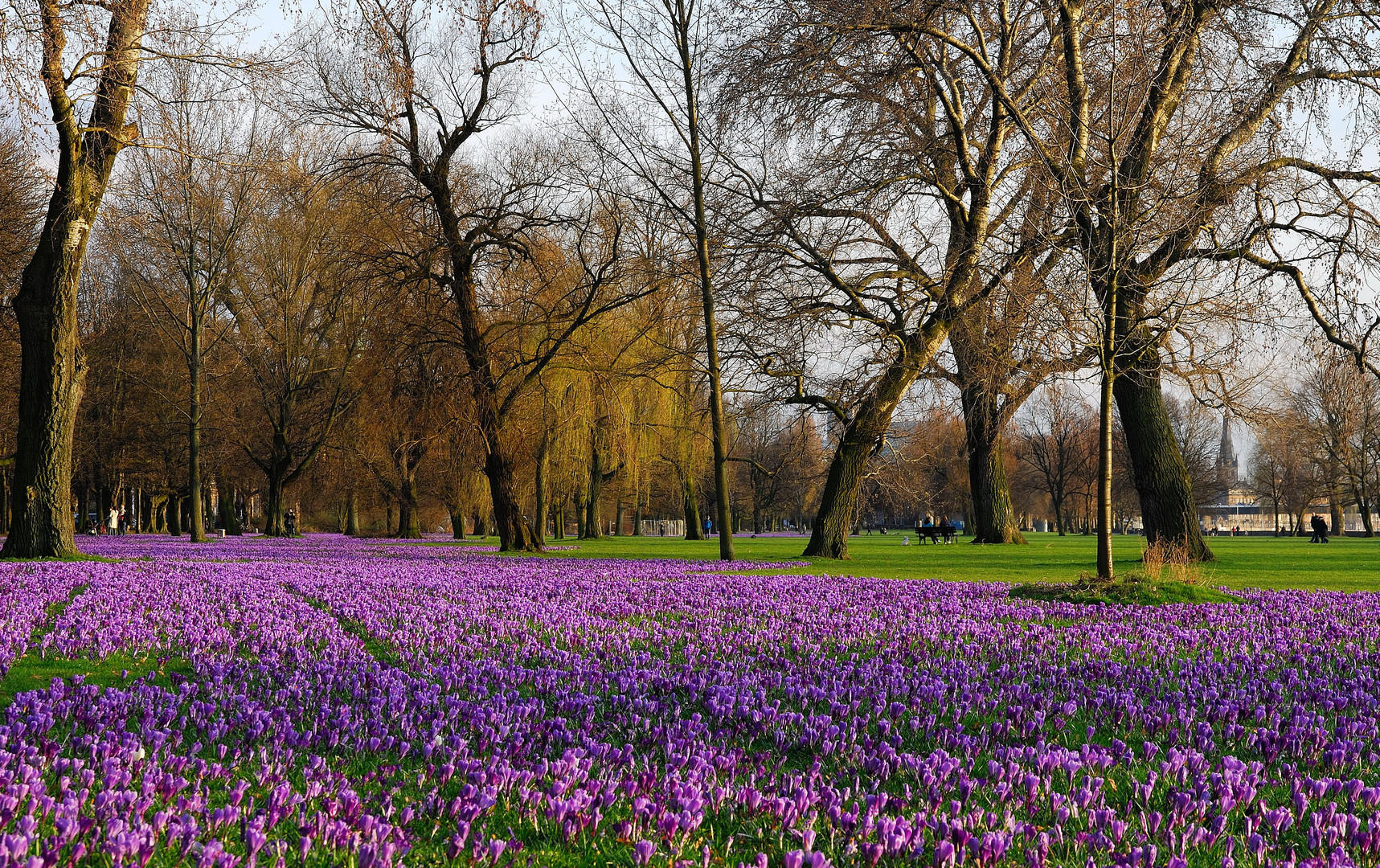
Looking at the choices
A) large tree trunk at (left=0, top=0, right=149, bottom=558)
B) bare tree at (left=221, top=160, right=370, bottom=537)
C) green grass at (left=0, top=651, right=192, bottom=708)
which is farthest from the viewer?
bare tree at (left=221, top=160, right=370, bottom=537)

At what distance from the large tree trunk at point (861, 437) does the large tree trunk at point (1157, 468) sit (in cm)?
387

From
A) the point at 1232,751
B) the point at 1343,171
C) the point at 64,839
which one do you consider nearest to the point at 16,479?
the point at 64,839

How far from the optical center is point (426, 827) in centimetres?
317

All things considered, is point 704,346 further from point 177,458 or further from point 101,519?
point 101,519

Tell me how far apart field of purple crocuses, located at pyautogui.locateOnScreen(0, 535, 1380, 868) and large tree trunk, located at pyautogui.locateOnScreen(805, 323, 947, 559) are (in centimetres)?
1103

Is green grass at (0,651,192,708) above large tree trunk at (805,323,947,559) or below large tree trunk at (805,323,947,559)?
below

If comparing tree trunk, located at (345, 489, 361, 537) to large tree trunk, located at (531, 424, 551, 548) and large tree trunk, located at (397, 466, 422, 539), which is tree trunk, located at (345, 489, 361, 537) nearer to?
large tree trunk, located at (397, 466, 422, 539)

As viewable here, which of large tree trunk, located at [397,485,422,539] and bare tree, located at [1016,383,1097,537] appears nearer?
large tree trunk, located at [397,485,422,539]

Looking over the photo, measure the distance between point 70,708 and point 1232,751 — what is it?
218 inches

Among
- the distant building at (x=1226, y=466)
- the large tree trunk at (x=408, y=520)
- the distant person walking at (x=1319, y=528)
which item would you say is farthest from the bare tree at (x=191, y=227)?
the distant building at (x=1226, y=466)

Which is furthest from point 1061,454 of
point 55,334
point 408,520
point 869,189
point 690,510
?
point 55,334

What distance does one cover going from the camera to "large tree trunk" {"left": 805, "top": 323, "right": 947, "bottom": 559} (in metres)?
19.8

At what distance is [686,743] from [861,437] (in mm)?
17357

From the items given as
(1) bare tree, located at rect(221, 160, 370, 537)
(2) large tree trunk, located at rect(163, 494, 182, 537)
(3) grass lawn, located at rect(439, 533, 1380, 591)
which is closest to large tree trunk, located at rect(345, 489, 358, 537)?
(1) bare tree, located at rect(221, 160, 370, 537)
